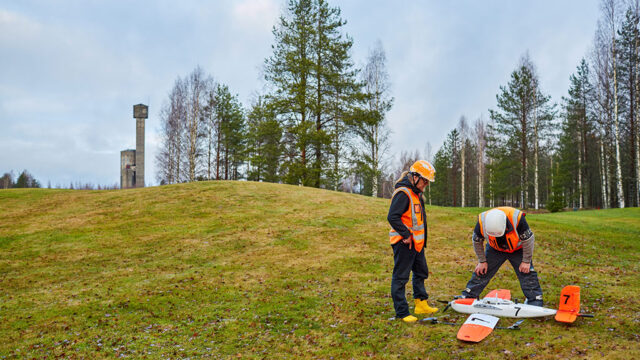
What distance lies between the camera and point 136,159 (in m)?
30.8

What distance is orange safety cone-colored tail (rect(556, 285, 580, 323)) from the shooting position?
5.45 meters

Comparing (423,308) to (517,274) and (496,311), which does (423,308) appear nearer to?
(496,311)

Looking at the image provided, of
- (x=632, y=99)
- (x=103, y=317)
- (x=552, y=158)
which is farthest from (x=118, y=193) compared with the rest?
(x=552, y=158)

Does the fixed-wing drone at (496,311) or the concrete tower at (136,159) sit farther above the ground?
the concrete tower at (136,159)

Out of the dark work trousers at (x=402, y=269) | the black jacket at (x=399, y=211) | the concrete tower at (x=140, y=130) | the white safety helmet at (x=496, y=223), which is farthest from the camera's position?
the concrete tower at (x=140, y=130)

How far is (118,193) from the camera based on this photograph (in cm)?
2142

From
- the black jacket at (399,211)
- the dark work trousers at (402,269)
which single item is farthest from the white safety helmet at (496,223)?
the black jacket at (399,211)

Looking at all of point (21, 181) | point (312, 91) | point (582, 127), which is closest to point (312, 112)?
point (312, 91)

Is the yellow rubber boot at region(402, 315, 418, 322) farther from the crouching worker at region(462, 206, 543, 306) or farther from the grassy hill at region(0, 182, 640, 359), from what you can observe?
the crouching worker at region(462, 206, 543, 306)

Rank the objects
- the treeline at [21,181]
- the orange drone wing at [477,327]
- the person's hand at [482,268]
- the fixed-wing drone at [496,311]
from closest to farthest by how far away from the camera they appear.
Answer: the orange drone wing at [477,327]
the fixed-wing drone at [496,311]
the person's hand at [482,268]
the treeline at [21,181]

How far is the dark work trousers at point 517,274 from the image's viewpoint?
6043 millimetres

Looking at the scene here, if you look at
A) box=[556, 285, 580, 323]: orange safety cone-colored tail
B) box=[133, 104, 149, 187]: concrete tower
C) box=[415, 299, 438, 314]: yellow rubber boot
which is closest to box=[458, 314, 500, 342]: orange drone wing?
box=[415, 299, 438, 314]: yellow rubber boot

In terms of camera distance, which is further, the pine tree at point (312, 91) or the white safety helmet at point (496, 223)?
the pine tree at point (312, 91)

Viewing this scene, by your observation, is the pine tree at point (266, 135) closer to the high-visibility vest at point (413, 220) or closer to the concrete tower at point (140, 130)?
the concrete tower at point (140, 130)
